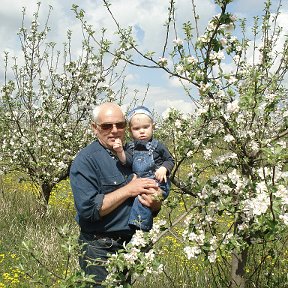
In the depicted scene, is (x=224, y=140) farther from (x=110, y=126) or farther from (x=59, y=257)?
(x=59, y=257)

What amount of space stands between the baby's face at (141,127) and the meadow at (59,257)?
0.57m

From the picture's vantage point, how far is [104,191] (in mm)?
2814

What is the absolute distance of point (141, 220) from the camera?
276 cm

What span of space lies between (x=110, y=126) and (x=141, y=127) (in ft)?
1.04

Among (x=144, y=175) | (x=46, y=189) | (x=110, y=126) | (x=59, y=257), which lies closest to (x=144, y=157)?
(x=144, y=175)

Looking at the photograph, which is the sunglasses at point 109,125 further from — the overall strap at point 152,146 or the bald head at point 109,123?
the overall strap at point 152,146

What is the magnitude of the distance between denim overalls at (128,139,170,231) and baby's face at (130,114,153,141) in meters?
0.06

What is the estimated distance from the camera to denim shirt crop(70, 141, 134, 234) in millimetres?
2717

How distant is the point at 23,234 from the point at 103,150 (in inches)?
168

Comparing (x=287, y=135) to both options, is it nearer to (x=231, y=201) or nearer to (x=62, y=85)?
(x=231, y=201)

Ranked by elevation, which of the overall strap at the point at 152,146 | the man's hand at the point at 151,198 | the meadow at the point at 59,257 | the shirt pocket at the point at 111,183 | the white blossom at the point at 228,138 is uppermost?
the white blossom at the point at 228,138

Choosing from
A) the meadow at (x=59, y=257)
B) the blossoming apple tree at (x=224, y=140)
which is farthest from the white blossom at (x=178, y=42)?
the meadow at (x=59, y=257)

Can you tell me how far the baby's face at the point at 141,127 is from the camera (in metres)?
3.03

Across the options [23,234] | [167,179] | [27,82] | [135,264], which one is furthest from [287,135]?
[27,82]
